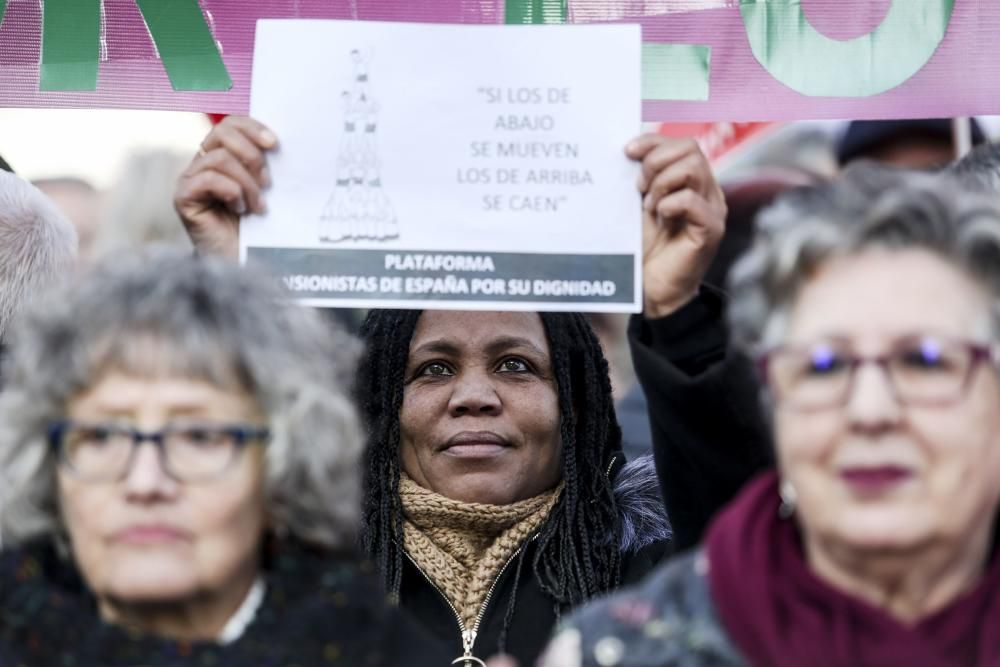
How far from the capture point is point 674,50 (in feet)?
12.7


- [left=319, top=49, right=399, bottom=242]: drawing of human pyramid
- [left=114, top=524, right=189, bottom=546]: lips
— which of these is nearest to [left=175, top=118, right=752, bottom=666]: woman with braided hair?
[left=319, top=49, right=399, bottom=242]: drawing of human pyramid

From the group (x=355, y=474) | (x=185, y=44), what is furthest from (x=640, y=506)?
(x=185, y=44)

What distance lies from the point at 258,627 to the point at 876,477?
0.93m

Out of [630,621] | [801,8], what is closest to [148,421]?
[630,621]

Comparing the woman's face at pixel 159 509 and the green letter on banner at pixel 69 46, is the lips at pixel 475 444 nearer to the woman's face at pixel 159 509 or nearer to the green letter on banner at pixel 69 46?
the green letter on banner at pixel 69 46

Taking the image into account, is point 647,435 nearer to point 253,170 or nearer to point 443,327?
point 443,327

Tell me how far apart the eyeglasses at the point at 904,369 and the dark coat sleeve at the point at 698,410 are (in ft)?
2.56

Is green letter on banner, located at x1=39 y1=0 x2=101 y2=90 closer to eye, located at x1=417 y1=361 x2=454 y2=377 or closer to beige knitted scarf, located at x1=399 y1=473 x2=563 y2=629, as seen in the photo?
eye, located at x1=417 y1=361 x2=454 y2=377

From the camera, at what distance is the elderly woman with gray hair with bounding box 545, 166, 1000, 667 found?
98.0 inches

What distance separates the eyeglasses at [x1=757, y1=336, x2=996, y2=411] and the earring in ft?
0.69

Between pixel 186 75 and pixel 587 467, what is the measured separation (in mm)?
1223

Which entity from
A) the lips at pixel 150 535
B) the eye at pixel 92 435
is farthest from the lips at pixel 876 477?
the eye at pixel 92 435

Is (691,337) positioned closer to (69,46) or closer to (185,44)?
(185,44)

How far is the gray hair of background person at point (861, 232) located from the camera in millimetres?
2592
